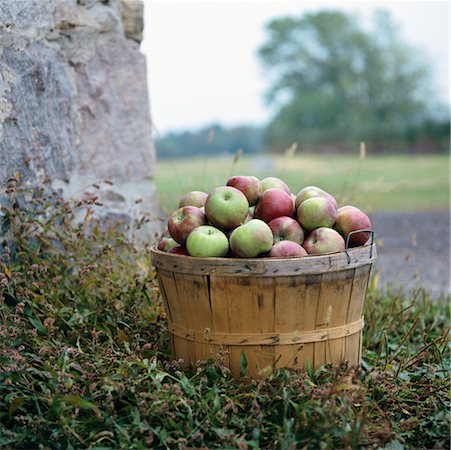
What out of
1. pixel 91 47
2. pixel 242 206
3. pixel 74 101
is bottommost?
pixel 242 206

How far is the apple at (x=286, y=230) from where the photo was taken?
253cm

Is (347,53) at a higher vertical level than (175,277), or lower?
higher

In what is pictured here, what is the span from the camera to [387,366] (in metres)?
2.67

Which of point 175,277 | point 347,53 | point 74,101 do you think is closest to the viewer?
point 175,277

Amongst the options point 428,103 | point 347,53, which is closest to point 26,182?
point 428,103

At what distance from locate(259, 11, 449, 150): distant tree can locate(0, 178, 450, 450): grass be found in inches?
1006

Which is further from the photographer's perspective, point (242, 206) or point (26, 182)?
point (26, 182)

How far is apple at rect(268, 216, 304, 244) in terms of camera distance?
8.29 ft

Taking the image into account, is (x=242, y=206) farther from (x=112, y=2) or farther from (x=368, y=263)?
(x=112, y=2)

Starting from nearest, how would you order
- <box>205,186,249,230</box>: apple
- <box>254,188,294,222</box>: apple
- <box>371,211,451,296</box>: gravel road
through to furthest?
<box>205,186,249,230</box>: apple, <box>254,188,294,222</box>: apple, <box>371,211,451,296</box>: gravel road

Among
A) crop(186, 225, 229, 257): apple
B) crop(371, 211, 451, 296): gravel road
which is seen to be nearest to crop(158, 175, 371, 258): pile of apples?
crop(186, 225, 229, 257): apple

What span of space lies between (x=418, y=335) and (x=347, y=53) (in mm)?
30907

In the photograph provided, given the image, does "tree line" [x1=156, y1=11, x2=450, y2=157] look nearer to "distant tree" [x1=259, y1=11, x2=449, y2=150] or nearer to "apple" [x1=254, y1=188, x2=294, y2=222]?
"distant tree" [x1=259, y1=11, x2=449, y2=150]

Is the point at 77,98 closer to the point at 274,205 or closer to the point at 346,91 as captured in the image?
the point at 274,205
